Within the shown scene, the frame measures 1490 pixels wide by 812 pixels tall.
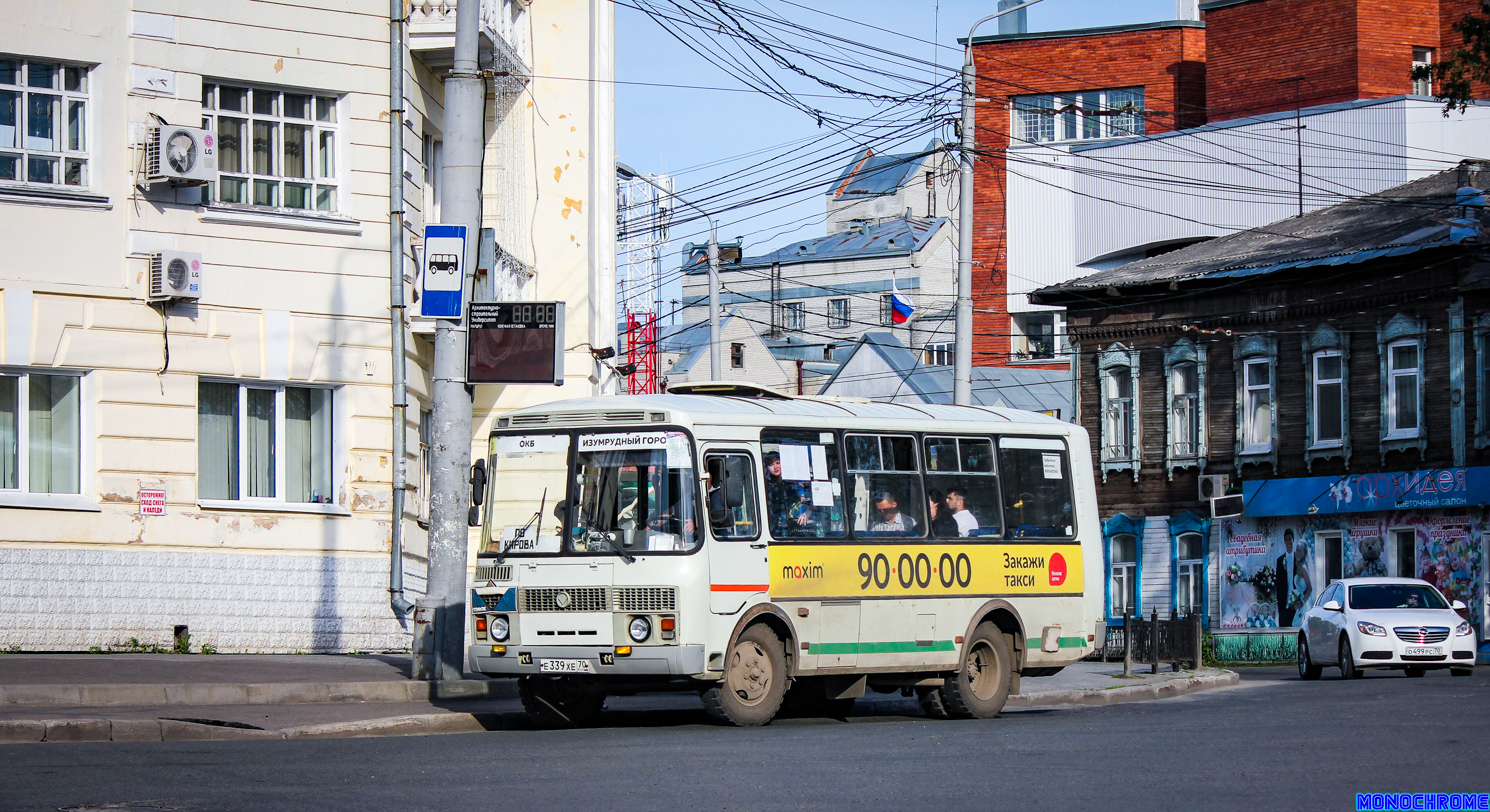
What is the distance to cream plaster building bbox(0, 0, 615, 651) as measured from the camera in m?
20.2

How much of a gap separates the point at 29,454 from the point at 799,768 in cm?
1229

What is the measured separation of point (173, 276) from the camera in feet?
67.8

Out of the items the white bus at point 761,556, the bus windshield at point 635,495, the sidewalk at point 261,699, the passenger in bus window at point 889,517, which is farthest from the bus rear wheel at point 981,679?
the bus windshield at point 635,495

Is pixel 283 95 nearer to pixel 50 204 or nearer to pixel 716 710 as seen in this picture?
pixel 50 204

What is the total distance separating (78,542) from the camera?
20.1 metres

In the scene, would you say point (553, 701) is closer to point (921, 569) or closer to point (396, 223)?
point (921, 569)

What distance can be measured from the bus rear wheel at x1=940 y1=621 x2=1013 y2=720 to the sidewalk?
1.13 m

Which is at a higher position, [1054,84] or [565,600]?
[1054,84]

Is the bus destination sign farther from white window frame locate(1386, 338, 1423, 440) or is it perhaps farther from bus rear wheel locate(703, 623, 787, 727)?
white window frame locate(1386, 338, 1423, 440)

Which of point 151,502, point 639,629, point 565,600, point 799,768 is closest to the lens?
point 799,768

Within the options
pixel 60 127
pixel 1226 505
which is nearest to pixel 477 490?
pixel 60 127

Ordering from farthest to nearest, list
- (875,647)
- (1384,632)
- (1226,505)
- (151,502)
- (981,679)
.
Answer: (1226,505) < (1384,632) < (151,502) < (981,679) < (875,647)

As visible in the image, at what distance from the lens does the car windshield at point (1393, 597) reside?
1050 inches

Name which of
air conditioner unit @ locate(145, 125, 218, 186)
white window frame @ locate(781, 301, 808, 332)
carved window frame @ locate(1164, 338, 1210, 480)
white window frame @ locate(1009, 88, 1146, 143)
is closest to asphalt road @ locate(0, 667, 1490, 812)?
air conditioner unit @ locate(145, 125, 218, 186)
